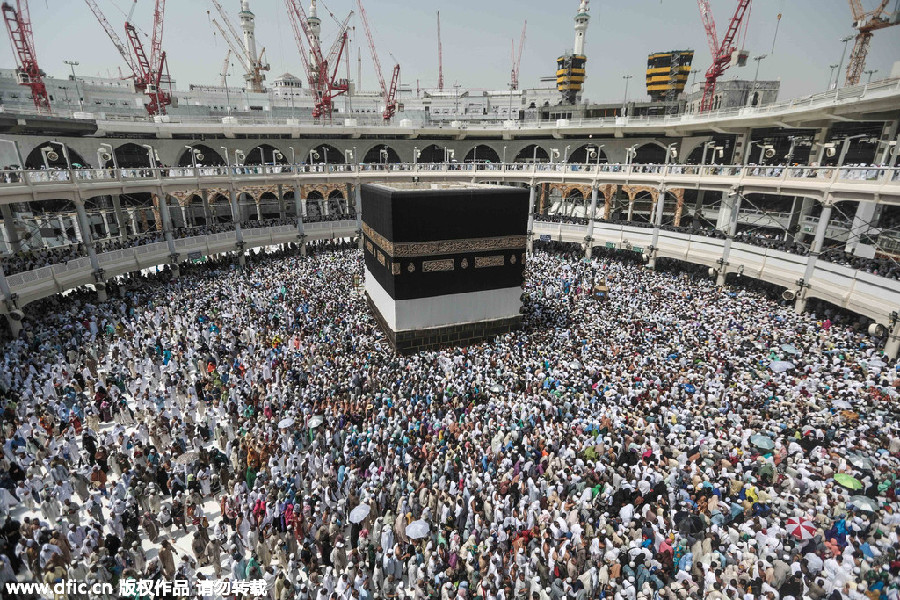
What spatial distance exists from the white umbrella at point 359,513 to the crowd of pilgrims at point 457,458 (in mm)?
130

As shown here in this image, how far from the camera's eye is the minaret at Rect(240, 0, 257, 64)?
186ft

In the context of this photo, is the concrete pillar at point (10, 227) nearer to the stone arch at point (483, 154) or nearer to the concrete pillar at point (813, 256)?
the stone arch at point (483, 154)

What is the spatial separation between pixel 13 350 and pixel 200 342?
5559 mm

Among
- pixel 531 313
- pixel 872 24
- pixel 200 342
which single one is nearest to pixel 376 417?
pixel 200 342

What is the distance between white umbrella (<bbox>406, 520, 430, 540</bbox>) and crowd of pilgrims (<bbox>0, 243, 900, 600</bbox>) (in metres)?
0.06

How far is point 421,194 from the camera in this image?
603 inches

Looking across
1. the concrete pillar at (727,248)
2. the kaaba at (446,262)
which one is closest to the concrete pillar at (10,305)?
the kaaba at (446,262)

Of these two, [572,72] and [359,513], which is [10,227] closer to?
[359,513]

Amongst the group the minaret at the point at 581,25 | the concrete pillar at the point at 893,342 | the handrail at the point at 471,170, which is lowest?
the concrete pillar at the point at 893,342

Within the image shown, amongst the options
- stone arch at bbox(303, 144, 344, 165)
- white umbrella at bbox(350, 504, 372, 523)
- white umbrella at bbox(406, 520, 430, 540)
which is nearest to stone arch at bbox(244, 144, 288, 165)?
stone arch at bbox(303, 144, 344, 165)

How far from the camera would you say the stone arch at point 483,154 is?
132ft

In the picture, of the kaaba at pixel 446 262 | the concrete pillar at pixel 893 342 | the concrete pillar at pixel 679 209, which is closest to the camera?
the concrete pillar at pixel 893 342

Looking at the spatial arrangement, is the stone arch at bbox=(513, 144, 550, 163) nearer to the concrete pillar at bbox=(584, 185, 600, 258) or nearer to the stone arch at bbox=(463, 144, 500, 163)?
the stone arch at bbox=(463, 144, 500, 163)

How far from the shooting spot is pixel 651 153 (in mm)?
35406
